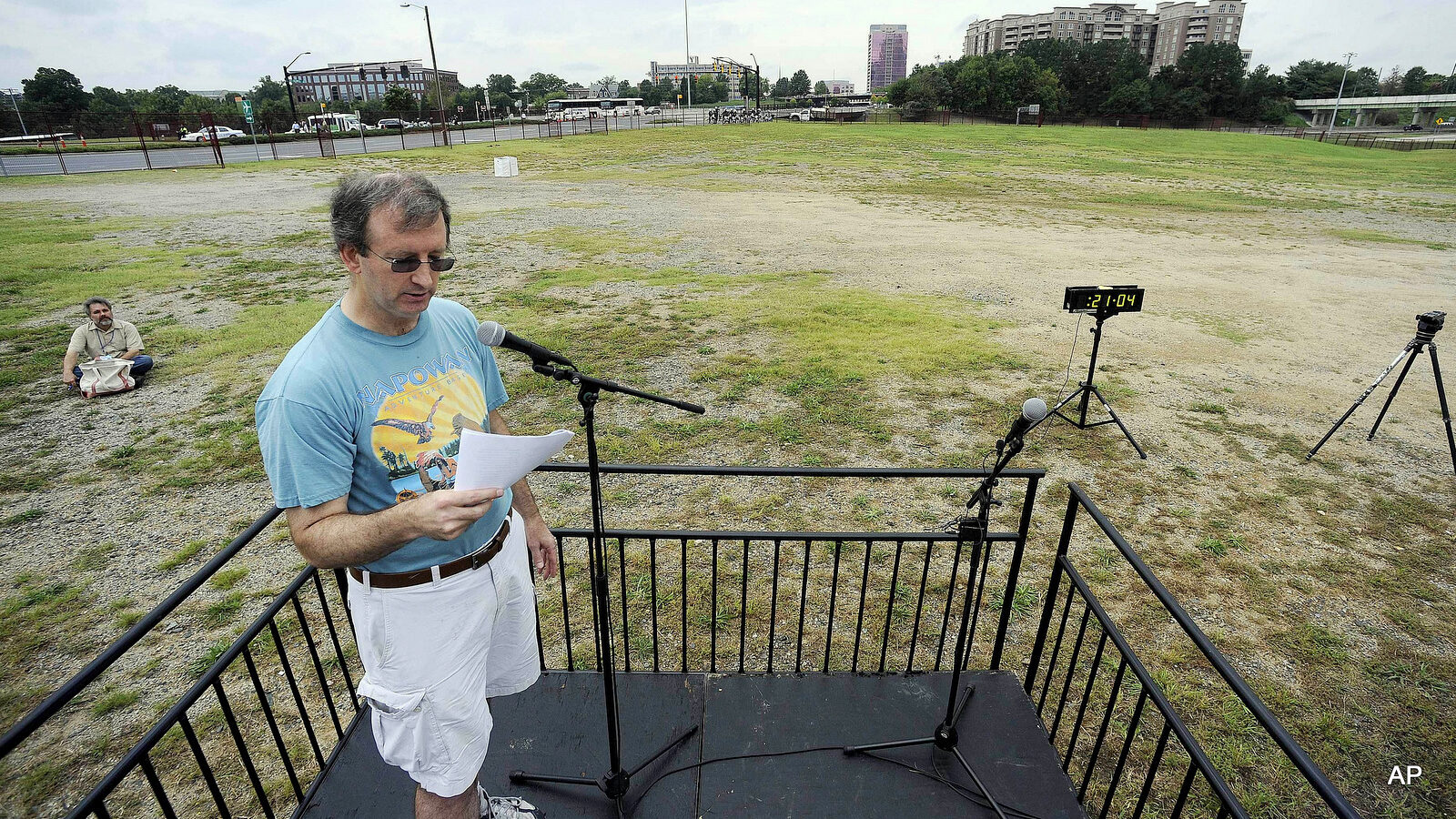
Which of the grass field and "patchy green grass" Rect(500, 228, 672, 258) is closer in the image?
the grass field

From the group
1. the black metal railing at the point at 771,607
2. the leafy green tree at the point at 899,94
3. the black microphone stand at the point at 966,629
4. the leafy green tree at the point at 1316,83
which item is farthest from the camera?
the leafy green tree at the point at 1316,83

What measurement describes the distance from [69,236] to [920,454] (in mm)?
18208

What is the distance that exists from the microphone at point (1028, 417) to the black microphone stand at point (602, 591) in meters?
1.00

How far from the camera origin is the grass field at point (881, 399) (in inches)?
148

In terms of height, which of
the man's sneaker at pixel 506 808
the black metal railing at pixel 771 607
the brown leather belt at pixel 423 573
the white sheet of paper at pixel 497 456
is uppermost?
the white sheet of paper at pixel 497 456

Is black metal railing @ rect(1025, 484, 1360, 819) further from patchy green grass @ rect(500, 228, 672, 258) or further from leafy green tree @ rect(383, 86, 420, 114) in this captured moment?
leafy green tree @ rect(383, 86, 420, 114)

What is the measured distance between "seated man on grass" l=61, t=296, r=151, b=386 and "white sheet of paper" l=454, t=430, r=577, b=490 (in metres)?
8.17

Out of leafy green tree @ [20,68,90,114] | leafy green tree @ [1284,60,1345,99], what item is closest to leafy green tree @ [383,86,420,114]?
leafy green tree @ [20,68,90,114]

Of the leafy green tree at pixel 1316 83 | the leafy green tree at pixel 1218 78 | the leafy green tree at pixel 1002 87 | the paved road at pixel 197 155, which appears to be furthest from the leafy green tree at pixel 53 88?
the leafy green tree at pixel 1316 83

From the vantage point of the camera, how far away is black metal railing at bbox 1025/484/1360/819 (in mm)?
2068

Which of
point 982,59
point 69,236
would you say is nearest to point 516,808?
point 69,236

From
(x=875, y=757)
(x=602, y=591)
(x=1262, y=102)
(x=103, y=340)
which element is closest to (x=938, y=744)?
(x=875, y=757)

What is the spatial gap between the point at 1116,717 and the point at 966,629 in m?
1.49

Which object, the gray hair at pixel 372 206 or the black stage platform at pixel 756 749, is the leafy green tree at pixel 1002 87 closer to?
the black stage platform at pixel 756 749
